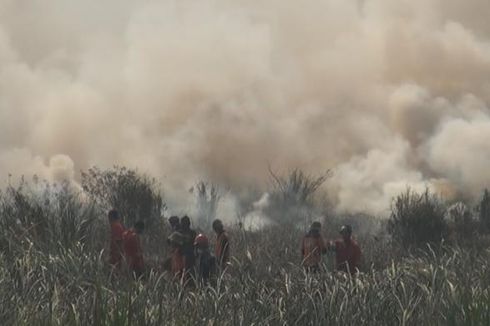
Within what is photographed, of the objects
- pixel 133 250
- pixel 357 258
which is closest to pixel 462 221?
pixel 357 258

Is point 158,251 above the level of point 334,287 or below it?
above

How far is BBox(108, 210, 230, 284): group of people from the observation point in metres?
11.1

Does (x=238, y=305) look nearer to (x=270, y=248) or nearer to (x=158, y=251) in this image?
(x=270, y=248)

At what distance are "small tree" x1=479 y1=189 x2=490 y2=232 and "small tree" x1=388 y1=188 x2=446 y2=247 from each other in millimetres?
8119

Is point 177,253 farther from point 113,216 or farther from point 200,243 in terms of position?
point 113,216

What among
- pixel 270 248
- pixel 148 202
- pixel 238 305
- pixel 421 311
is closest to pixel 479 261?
pixel 421 311

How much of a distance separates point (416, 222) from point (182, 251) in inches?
350

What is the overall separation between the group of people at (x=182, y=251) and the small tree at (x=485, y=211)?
1718 centimetres

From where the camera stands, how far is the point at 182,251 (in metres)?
11.6

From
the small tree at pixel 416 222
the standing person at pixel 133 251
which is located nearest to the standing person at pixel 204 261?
the standing person at pixel 133 251

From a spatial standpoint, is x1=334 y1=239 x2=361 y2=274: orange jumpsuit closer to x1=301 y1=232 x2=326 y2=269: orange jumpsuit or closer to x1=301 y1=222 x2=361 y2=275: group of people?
x1=301 y1=222 x2=361 y2=275: group of people

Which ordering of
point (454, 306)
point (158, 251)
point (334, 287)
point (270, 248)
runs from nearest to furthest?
point (454, 306), point (334, 287), point (270, 248), point (158, 251)

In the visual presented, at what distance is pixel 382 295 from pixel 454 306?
4.51 feet

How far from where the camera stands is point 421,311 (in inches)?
299
